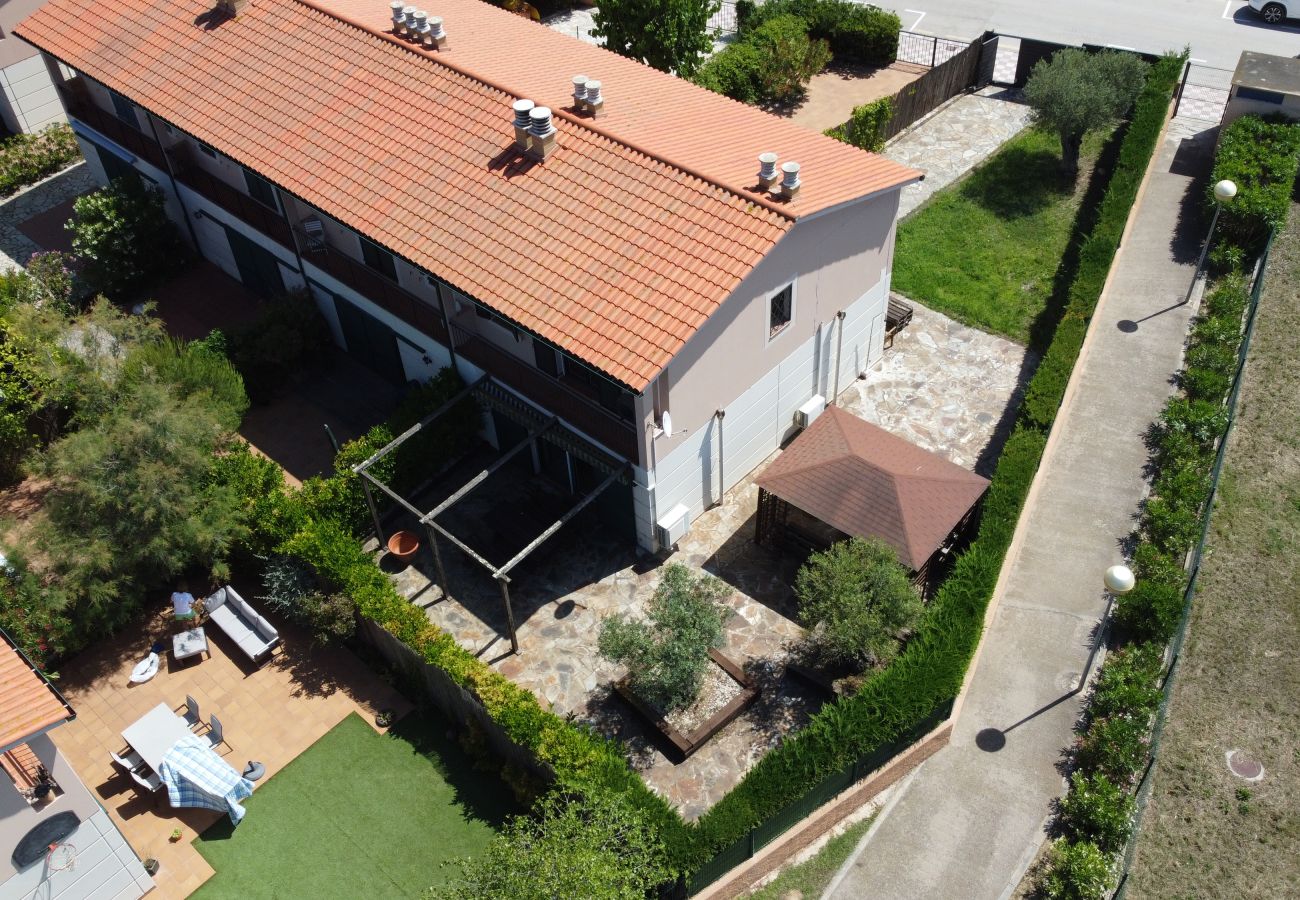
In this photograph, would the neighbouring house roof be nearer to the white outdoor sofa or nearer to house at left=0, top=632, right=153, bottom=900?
the white outdoor sofa

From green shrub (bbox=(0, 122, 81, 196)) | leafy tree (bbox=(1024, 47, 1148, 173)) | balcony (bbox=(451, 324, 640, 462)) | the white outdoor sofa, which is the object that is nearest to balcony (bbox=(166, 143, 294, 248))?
balcony (bbox=(451, 324, 640, 462))

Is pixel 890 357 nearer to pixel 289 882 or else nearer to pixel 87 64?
pixel 289 882

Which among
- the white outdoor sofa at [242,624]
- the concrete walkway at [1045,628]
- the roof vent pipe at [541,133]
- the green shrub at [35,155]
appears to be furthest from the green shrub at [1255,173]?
the green shrub at [35,155]

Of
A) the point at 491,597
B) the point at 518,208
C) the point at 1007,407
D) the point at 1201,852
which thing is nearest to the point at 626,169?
the point at 518,208

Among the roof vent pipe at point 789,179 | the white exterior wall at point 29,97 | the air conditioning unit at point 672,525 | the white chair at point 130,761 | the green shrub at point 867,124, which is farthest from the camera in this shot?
the white exterior wall at point 29,97

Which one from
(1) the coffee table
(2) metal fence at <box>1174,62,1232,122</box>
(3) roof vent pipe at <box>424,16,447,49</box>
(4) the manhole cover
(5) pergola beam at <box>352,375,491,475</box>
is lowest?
(4) the manhole cover

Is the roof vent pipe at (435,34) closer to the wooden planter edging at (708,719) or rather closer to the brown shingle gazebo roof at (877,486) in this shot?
the brown shingle gazebo roof at (877,486)
